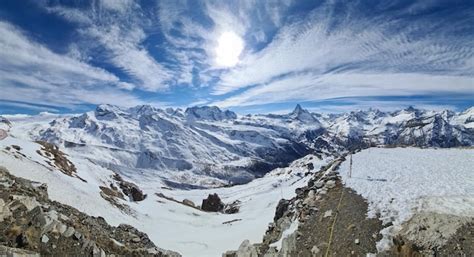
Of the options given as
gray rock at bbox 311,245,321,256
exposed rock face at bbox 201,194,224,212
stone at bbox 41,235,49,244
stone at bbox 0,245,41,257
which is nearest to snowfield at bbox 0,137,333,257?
stone at bbox 41,235,49,244

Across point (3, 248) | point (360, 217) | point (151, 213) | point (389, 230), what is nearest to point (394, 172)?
point (360, 217)

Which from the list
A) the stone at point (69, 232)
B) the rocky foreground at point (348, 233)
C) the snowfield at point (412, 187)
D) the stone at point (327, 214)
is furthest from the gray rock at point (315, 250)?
the stone at point (69, 232)

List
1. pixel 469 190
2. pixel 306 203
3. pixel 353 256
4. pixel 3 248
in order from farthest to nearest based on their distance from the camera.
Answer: pixel 306 203, pixel 469 190, pixel 353 256, pixel 3 248

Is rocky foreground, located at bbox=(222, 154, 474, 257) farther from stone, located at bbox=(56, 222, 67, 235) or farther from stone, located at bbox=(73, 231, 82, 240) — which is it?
stone, located at bbox=(56, 222, 67, 235)

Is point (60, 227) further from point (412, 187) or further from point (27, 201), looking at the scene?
point (412, 187)

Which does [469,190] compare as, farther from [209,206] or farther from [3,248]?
[209,206]

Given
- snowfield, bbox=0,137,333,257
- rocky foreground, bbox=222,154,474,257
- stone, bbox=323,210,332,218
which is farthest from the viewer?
snowfield, bbox=0,137,333,257

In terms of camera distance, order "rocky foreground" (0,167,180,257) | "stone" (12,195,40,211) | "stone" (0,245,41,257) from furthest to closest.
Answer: "stone" (12,195,40,211) < "rocky foreground" (0,167,180,257) < "stone" (0,245,41,257)

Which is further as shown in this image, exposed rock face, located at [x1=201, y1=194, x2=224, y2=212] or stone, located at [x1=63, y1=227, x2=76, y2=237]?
exposed rock face, located at [x1=201, y1=194, x2=224, y2=212]

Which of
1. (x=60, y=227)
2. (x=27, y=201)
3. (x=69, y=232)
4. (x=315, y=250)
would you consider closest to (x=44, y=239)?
(x=60, y=227)
